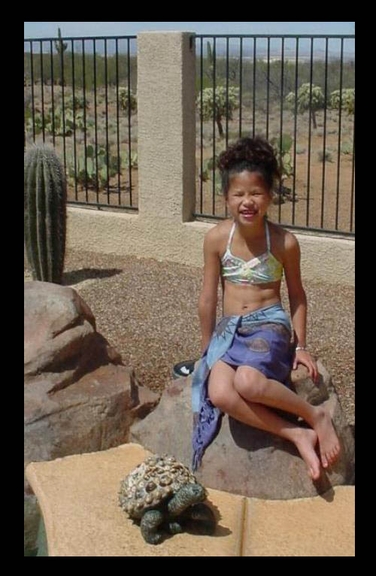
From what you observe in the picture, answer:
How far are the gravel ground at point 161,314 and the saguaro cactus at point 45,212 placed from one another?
0.88 feet

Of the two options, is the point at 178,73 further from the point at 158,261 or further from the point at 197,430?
the point at 197,430

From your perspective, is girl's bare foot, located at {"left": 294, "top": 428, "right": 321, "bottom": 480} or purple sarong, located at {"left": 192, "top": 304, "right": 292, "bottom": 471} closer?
girl's bare foot, located at {"left": 294, "top": 428, "right": 321, "bottom": 480}

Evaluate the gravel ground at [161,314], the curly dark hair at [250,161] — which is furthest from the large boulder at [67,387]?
the gravel ground at [161,314]

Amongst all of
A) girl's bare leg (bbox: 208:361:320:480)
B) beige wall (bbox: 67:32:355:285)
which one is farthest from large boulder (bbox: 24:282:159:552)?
beige wall (bbox: 67:32:355:285)

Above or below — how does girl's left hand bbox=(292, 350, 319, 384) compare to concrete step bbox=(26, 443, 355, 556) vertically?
above

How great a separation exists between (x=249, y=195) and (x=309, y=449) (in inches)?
40.4

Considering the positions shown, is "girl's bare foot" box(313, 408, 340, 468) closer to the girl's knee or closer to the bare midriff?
the girl's knee

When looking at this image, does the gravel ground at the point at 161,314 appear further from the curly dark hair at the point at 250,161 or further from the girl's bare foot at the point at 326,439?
the curly dark hair at the point at 250,161

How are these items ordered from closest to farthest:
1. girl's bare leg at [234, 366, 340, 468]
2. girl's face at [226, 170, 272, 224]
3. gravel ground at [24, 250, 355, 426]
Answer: girl's bare leg at [234, 366, 340, 468] → girl's face at [226, 170, 272, 224] → gravel ground at [24, 250, 355, 426]

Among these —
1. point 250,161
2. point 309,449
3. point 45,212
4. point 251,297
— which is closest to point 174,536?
point 309,449

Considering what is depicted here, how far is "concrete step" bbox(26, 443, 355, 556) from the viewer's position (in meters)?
3.31

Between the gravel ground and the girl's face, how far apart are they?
1610mm

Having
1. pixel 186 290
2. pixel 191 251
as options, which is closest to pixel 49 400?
pixel 186 290
